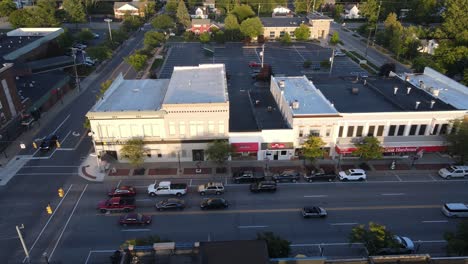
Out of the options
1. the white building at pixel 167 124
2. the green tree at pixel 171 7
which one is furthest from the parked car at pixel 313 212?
the green tree at pixel 171 7

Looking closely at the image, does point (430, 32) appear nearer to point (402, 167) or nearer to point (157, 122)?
point (402, 167)

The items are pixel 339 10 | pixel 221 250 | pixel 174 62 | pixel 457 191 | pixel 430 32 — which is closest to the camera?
pixel 221 250

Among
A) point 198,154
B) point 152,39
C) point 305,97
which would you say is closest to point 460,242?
point 305,97

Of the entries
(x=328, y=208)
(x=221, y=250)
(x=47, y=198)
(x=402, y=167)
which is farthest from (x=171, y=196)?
(x=402, y=167)

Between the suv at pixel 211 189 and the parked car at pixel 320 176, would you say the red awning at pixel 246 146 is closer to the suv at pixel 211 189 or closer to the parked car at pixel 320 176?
the suv at pixel 211 189

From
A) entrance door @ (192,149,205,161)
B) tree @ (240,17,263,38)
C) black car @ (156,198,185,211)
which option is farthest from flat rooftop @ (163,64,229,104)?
tree @ (240,17,263,38)

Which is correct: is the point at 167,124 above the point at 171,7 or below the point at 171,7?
below

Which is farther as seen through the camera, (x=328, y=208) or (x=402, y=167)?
(x=402, y=167)

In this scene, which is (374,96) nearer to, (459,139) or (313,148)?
(459,139)
